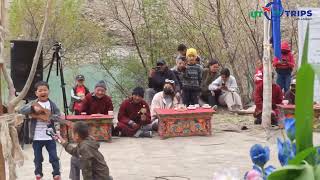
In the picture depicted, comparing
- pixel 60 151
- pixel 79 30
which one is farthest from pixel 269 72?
pixel 79 30

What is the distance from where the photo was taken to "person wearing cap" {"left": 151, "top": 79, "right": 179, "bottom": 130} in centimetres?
823

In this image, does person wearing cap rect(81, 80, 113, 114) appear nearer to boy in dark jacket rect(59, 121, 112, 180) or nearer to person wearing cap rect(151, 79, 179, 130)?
person wearing cap rect(151, 79, 179, 130)

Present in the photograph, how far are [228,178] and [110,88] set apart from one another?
12411 mm

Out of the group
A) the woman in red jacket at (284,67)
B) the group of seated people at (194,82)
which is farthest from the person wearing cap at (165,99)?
the woman in red jacket at (284,67)

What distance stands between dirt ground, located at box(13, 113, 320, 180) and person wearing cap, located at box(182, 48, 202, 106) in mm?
723

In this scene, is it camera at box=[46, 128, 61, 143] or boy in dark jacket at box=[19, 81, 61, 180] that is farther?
boy in dark jacket at box=[19, 81, 61, 180]

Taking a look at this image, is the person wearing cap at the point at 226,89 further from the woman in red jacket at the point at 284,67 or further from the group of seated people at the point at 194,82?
the woman in red jacket at the point at 284,67

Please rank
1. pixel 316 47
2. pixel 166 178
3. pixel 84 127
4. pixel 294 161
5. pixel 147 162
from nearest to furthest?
1. pixel 294 161
2. pixel 84 127
3. pixel 166 178
4. pixel 147 162
5. pixel 316 47

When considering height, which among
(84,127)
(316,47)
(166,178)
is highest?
(316,47)

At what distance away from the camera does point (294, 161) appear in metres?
1.07

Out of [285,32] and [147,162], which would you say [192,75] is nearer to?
[147,162]

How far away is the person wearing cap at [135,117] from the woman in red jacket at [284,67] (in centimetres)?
240

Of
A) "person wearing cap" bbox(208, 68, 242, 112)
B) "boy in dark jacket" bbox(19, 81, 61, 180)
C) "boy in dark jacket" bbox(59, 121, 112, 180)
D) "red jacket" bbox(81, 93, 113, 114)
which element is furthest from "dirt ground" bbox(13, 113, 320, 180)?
"boy in dark jacket" bbox(59, 121, 112, 180)

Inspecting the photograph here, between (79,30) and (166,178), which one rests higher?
(79,30)
